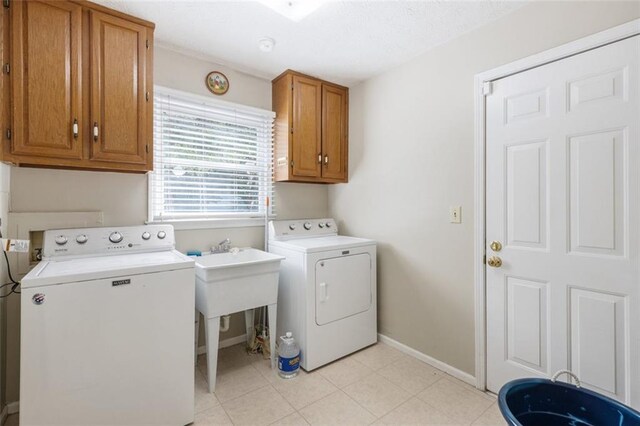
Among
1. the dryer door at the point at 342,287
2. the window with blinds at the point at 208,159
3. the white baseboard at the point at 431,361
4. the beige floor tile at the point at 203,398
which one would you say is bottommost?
the beige floor tile at the point at 203,398

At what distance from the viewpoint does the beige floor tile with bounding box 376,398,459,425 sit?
5.67 feet

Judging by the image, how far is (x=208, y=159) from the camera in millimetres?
2514

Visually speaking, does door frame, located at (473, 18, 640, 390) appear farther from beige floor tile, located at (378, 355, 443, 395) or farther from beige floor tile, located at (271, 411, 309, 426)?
beige floor tile, located at (271, 411, 309, 426)

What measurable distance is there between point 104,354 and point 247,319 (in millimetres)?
1297

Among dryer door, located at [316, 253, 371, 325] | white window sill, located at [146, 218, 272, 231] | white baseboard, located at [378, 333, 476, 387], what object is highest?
white window sill, located at [146, 218, 272, 231]

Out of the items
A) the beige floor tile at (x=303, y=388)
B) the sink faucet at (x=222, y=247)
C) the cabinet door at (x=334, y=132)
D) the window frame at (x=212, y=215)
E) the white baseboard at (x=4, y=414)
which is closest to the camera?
the white baseboard at (x=4, y=414)

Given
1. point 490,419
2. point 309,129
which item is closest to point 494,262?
point 490,419

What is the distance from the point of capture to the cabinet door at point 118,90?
177 centimetres

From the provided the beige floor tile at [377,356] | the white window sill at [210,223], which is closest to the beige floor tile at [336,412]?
the beige floor tile at [377,356]

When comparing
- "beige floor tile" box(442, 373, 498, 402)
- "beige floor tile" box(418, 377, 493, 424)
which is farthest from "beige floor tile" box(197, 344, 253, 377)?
"beige floor tile" box(442, 373, 498, 402)

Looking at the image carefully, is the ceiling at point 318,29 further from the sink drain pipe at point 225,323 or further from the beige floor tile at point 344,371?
the beige floor tile at point 344,371

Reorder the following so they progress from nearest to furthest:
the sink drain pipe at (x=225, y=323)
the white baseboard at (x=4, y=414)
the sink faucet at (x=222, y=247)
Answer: the white baseboard at (x=4, y=414) → the sink drain pipe at (x=225, y=323) → the sink faucet at (x=222, y=247)

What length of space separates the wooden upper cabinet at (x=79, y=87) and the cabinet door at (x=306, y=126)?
1.13m

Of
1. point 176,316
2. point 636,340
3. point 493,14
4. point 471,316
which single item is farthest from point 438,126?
point 176,316
